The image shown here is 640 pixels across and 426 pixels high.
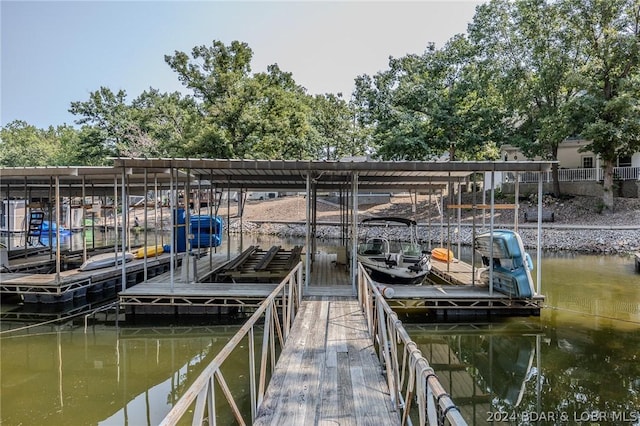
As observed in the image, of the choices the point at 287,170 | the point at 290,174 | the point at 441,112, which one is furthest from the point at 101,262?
the point at 441,112

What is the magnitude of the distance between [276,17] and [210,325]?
9217 mm

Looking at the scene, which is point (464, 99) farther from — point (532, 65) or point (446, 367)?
point (446, 367)

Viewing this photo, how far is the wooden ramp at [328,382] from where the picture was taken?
348cm

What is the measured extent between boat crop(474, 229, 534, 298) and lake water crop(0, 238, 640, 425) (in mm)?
841

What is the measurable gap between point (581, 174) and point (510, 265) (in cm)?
2231

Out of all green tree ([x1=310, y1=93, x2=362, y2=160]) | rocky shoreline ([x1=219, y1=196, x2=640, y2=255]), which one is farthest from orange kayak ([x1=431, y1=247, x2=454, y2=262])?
green tree ([x1=310, y1=93, x2=362, y2=160])

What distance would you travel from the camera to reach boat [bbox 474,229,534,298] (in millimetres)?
Result: 8156

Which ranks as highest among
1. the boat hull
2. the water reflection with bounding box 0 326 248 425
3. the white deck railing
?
the white deck railing

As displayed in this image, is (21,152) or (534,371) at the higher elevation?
(21,152)

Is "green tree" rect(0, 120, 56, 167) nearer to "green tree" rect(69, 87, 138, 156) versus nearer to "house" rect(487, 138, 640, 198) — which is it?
"green tree" rect(69, 87, 138, 156)

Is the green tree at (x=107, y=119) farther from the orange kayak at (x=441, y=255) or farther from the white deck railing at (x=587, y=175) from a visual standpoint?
the white deck railing at (x=587, y=175)

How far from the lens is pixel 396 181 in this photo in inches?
492

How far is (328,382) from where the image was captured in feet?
13.7

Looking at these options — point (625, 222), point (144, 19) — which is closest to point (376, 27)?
point (144, 19)
